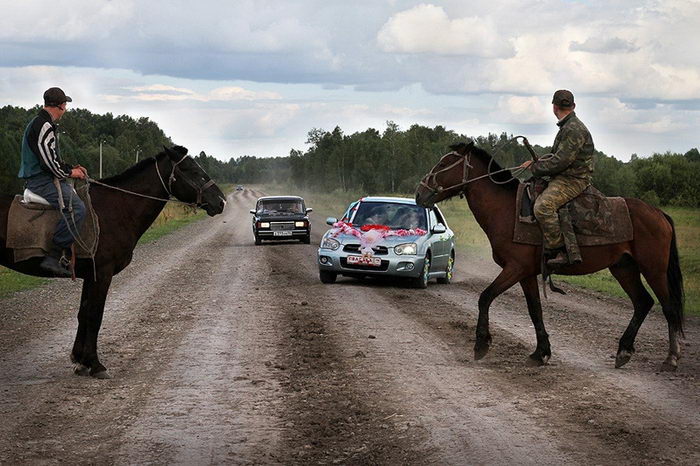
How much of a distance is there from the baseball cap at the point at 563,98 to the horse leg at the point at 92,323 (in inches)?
199

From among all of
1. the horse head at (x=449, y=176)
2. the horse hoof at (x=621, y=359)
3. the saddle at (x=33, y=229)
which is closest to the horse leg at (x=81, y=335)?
the saddle at (x=33, y=229)

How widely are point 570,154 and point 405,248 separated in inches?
315

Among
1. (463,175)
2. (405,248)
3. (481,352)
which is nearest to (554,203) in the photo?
(463,175)

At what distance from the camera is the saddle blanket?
1041 cm

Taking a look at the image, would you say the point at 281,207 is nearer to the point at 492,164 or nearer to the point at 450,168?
the point at 450,168

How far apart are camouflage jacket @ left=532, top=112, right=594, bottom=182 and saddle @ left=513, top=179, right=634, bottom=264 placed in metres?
0.29

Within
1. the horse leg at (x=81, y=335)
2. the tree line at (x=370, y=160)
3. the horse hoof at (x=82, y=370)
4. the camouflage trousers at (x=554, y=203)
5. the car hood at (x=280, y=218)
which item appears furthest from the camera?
the tree line at (x=370, y=160)

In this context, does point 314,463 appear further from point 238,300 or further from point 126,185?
point 238,300

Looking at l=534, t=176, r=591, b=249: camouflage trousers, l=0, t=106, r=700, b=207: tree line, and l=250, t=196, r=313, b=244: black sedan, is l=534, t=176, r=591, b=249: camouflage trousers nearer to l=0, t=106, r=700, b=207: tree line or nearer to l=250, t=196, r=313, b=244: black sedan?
l=250, t=196, r=313, b=244: black sedan

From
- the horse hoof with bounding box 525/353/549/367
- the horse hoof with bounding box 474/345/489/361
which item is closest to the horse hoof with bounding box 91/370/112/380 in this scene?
the horse hoof with bounding box 474/345/489/361

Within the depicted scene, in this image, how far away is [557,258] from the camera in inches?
411

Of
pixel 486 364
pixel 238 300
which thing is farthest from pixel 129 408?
pixel 238 300

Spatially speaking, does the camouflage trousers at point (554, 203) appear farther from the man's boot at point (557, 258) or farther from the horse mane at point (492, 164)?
the horse mane at point (492, 164)

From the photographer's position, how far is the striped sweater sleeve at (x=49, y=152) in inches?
358
